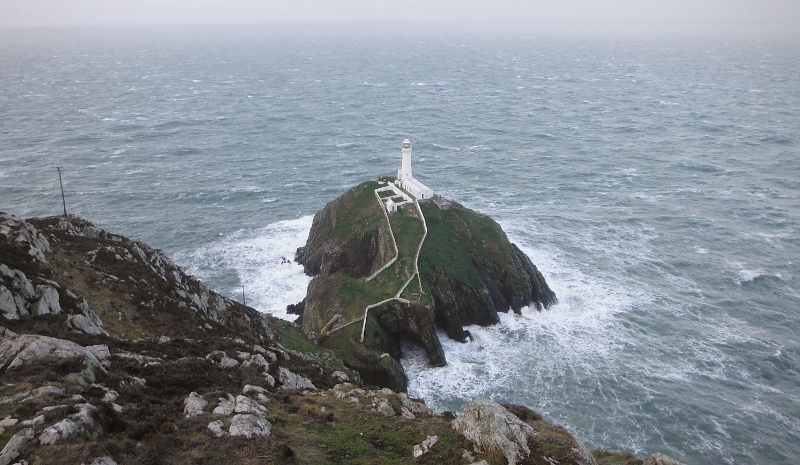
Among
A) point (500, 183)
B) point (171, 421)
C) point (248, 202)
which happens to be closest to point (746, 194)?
point (500, 183)

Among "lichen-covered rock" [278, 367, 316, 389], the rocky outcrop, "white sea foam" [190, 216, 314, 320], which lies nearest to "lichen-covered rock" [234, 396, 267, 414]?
"lichen-covered rock" [278, 367, 316, 389]

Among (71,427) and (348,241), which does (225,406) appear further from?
(348,241)

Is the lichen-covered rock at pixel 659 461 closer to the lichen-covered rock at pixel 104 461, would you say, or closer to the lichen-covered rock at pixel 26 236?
the lichen-covered rock at pixel 104 461

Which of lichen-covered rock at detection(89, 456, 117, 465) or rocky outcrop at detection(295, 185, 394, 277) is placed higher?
lichen-covered rock at detection(89, 456, 117, 465)

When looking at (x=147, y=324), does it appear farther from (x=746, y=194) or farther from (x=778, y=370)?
(x=746, y=194)

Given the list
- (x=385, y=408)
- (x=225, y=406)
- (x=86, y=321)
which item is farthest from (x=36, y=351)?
(x=385, y=408)

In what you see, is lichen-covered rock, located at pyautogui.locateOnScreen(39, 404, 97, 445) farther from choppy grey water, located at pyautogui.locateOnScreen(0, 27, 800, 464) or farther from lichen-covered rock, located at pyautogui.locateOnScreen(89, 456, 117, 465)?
choppy grey water, located at pyautogui.locateOnScreen(0, 27, 800, 464)
